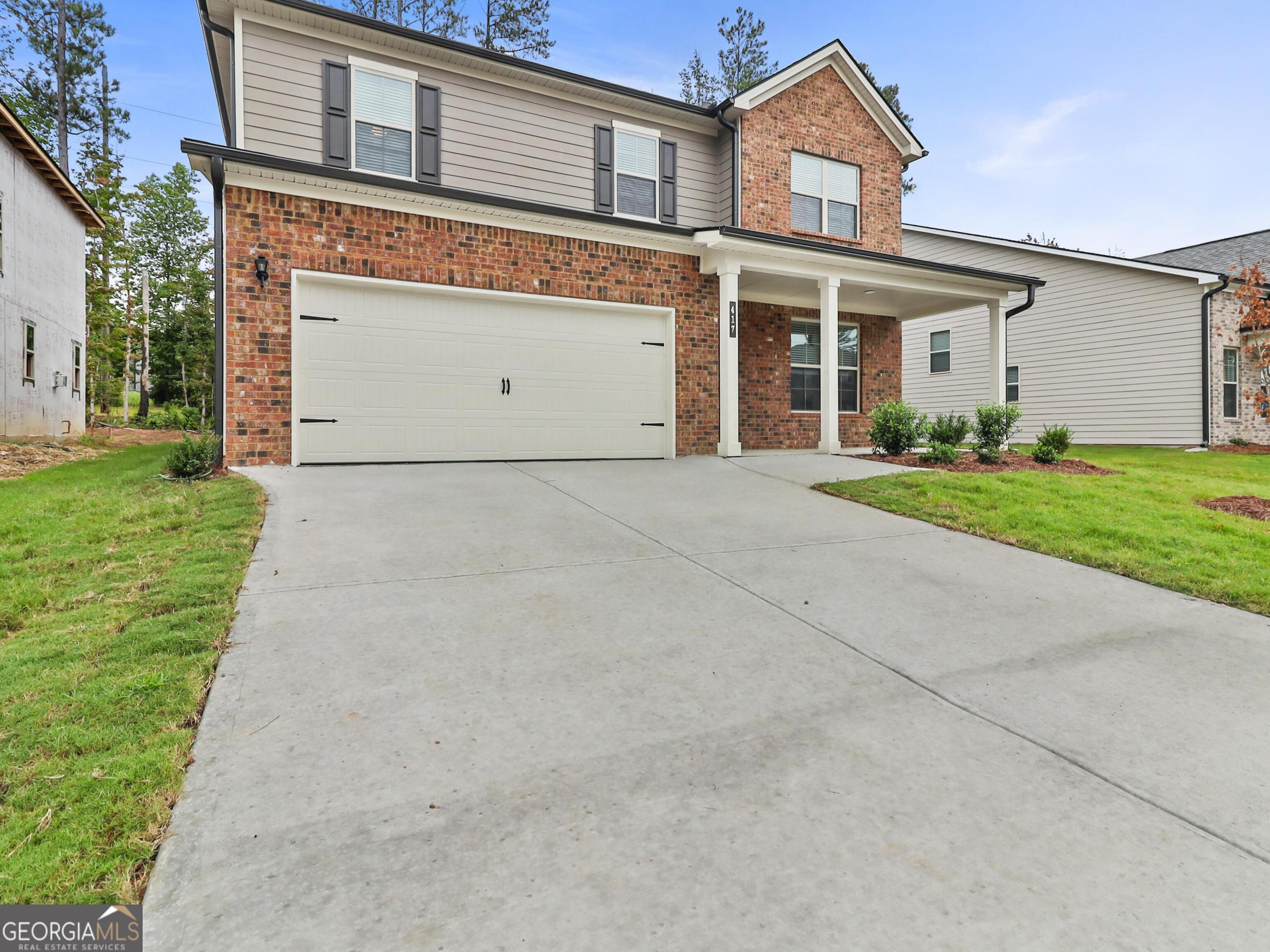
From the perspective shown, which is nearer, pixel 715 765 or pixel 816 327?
pixel 715 765

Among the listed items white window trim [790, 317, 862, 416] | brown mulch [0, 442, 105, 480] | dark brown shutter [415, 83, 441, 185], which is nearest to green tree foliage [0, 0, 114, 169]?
brown mulch [0, 442, 105, 480]

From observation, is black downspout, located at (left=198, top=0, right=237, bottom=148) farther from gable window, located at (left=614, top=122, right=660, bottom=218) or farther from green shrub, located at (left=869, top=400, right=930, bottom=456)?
green shrub, located at (left=869, top=400, right=930, bottom=456)

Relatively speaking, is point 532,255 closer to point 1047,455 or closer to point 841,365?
point 841,365

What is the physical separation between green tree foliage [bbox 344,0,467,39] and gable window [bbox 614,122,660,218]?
12.1 metres

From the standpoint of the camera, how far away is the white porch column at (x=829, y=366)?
1065cm

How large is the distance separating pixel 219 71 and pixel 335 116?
11.7 feet

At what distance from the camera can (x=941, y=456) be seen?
9.22 m

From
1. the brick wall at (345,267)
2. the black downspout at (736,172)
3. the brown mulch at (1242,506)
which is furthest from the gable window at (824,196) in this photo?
the brown mulch at (1242,506)

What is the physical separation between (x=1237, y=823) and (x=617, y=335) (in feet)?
28.7

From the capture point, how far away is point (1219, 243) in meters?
18.1

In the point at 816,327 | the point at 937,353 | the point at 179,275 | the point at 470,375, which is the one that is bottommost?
the point at 470,375

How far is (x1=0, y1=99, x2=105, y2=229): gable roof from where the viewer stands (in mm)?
11820

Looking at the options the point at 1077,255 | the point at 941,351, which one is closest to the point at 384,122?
the point at 941,351

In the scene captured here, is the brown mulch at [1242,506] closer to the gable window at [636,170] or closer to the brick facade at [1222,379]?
the gable window at [636,170]
